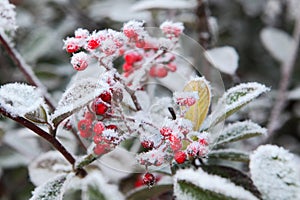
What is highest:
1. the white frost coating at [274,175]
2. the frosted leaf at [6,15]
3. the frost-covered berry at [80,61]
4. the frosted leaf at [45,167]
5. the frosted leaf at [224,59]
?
the frosted leaf at [6,15]

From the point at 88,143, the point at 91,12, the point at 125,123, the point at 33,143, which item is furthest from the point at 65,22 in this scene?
the point at 125,123

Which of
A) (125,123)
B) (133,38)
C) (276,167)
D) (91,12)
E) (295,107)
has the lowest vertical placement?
(276,167)

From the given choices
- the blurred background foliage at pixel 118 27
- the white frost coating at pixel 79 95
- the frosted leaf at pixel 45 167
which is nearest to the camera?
the white frost coating at pixel 79 95

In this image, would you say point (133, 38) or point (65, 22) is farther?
point (65, 22)

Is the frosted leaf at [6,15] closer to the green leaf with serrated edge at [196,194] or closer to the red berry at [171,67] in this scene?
the red berry at [171,67]

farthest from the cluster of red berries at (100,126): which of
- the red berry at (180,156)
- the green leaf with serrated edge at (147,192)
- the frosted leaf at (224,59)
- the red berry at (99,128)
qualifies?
the frosted leaf at (224,59)

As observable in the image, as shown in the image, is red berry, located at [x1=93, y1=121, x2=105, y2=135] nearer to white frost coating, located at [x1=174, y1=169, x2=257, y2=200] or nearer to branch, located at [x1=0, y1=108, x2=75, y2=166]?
branch, located at [x1=0, y1=108, x2=75, y2=166]

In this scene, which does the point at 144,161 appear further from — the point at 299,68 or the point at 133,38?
the point at 299,68
